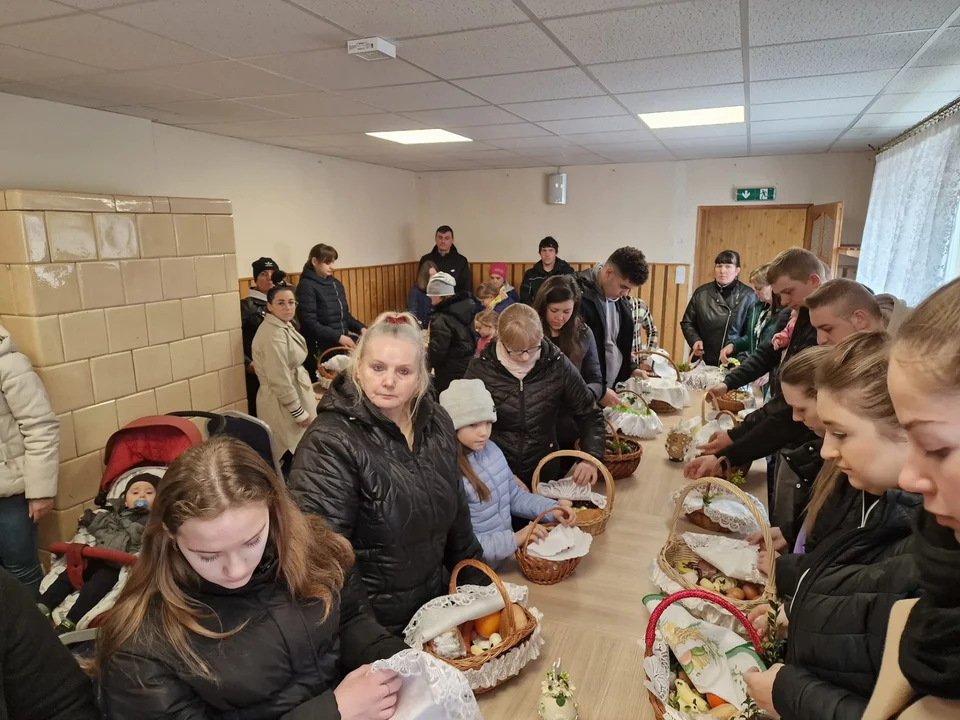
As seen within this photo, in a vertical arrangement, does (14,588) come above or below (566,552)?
above

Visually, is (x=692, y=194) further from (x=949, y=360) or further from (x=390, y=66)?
(x=949, y=360)

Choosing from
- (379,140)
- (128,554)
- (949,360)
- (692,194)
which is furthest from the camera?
(692,194)

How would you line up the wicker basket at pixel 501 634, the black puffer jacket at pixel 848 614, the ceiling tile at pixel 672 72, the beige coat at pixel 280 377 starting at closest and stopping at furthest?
the black puffer jacket at pixel 848 614 → the wicker basket at pixel 501 634 → the ceiling tile at pixel 672 72 → the beige coat at pixel 280 377

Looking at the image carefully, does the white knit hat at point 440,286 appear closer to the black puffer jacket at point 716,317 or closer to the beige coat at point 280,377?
the beige coat at point 280,377

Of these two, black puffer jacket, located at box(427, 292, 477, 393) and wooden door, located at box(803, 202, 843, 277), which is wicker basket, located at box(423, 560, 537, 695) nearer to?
black puffer jacket, located at box(427, 292, 477, 393)

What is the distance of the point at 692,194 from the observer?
19.8 ft

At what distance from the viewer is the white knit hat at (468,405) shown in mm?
1630

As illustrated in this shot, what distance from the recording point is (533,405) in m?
2.05

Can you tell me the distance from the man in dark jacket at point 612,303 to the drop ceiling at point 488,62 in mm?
845

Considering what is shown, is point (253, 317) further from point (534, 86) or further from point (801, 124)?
point (801, 124)

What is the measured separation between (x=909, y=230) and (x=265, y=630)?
161 inches

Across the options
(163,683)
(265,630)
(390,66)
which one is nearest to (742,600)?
(265,630)

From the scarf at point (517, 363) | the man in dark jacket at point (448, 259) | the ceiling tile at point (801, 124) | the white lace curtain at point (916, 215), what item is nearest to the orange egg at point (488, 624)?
the scarf at point (517, 363)

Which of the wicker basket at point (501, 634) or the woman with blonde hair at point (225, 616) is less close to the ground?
the woman with blonde hair at point (225, 616)
